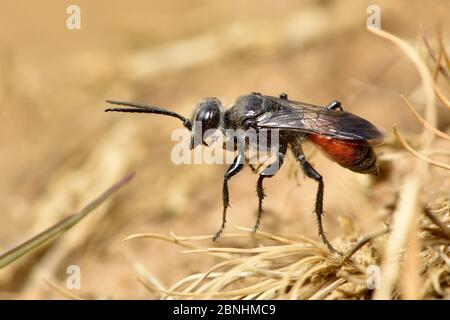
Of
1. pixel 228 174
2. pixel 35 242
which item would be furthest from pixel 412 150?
pixel 35 242

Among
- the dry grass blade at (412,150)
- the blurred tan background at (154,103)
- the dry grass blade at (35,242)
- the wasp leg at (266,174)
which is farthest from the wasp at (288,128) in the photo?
the dry grass blade at (35,242)

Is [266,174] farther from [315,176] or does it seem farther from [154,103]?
[154,103]

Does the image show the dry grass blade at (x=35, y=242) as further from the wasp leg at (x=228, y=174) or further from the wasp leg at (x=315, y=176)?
the wasp leg at (x=315, y=176)

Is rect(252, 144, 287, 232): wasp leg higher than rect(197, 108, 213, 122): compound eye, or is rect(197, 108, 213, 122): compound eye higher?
rect(197, 108, 213, 122): compound eye

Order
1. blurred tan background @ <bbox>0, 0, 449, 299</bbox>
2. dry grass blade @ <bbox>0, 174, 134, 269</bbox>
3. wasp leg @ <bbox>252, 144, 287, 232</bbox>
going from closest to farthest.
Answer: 1. dry grass blade @ <bbox>0, 174, 134, 269</bbox>
2. wasp leg @ <bbox>252, 144, 287, 232</bbox>
3. blurred tan background @ <bbox>0, 0, 449, 299</bbox>

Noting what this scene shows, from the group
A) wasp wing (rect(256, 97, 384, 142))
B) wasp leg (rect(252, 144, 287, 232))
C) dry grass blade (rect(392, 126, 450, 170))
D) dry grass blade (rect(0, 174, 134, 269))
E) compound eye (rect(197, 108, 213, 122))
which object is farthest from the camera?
compound eye (rect(197, 108, 213, 122))

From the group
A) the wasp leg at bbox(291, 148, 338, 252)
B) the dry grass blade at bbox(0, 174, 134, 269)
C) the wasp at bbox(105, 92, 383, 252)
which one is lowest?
the dry grass blade at bbox(0, 174, 134, 269)

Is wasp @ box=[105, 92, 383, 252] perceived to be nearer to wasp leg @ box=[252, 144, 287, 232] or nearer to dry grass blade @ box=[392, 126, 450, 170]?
wasp leg @ box=[252, 144, 287, 232]

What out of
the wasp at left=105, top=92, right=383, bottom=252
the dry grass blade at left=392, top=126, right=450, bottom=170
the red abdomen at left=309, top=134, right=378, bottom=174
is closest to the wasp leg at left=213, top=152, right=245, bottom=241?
the wasp at left=105, top=92, right=383, bottom=252

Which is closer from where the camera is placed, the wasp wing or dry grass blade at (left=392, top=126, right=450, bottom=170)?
dry grass blade at (left=392, top=126, right=450, bottom=170)
